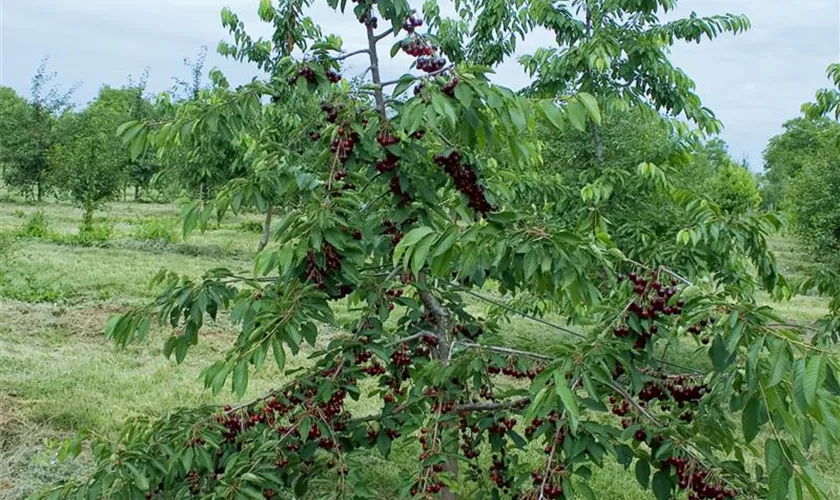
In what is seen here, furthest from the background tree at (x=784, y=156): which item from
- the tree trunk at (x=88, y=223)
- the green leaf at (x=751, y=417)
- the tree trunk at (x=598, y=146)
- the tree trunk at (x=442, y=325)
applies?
the green leaf at (x=751, y=417)

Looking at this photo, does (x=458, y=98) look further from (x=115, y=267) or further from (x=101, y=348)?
(x=115, y=267)

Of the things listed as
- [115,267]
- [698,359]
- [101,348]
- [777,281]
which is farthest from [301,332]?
[115,267]

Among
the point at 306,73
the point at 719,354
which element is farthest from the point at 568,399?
the point at 306,73

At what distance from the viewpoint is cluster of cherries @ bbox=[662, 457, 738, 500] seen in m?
1.73

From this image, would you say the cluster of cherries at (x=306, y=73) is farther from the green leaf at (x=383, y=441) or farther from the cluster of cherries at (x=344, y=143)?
the green leaf at (x=383, y=441)

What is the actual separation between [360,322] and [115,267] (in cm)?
962

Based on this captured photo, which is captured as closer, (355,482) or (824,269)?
(355,482)

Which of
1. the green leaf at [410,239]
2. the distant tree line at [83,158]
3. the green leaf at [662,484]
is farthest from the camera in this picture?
the distant tree line at [83,158]

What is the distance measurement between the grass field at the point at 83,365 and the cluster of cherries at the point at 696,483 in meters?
1.16

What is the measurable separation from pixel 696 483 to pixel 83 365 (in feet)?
18.4

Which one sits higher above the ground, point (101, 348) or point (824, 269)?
point (824, 269)

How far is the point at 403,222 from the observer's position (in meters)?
2.29

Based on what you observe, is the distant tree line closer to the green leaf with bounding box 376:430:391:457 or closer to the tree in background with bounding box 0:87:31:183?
the tree in background with bounding box 0:87:31:183

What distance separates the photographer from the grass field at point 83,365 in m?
4.36
